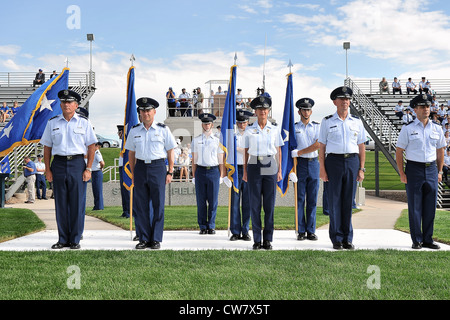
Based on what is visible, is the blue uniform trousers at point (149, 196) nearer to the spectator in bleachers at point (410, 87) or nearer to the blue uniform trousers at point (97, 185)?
the blue uniform trousers at point (97, 185)

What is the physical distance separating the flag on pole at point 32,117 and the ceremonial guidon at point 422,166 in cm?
622

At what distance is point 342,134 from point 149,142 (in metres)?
2.66

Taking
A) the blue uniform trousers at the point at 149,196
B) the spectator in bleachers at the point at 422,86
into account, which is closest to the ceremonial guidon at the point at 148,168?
the blue uniform trousers at the point at 149,196

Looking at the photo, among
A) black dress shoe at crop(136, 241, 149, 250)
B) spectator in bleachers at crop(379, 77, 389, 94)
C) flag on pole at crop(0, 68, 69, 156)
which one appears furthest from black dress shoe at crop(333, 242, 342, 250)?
spectator in bleachers at crop(379, 77, 389, 94)

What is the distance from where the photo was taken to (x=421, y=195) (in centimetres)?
681

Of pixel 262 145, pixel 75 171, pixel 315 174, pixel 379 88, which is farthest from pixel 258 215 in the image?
pixel 379 88

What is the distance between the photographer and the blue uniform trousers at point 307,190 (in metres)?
7.66

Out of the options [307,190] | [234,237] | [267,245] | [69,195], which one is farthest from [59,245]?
[307,190]

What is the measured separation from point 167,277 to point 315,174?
364 cm

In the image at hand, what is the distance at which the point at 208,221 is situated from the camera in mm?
8805

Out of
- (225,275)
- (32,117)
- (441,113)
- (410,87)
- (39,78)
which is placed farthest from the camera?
(410,87)

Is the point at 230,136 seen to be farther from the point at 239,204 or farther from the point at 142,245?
the point at 142,245
